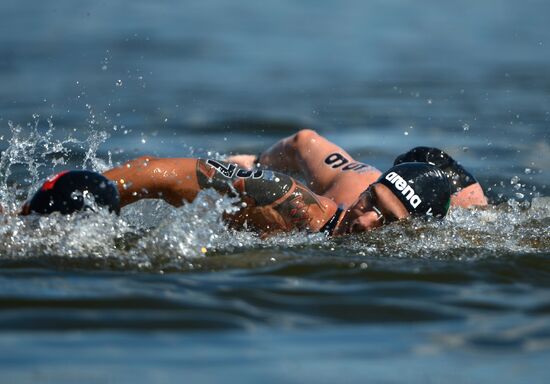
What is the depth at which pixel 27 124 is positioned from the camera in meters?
13.8

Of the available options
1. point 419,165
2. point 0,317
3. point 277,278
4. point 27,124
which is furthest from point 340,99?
point 0,317

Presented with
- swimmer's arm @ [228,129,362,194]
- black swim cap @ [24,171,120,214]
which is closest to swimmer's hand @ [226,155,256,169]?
swimmer's arm @ [228,129,362,194]

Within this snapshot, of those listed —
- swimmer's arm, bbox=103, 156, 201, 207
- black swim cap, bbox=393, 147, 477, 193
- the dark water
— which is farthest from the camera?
black swim cap, bbox=393, 147, 477, 193

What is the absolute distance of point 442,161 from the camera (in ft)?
32.1

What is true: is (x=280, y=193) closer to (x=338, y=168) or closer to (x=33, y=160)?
(x=338, y=168)

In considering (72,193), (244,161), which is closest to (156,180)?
(72,193)

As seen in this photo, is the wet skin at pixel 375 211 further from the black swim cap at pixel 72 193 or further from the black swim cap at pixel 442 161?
the black swim cap at pixel 72 193

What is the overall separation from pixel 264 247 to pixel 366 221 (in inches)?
26.4

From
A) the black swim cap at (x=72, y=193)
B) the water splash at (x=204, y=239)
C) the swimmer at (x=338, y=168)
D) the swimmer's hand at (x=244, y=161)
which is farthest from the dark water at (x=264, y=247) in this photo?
the swimmer's hand at (x=244, y=161)

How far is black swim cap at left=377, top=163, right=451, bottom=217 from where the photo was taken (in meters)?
8.41

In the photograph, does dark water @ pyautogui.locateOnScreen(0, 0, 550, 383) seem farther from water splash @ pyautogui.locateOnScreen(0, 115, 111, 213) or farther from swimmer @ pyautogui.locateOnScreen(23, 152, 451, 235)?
swimmer @ pyautogui.locateOnScreen(23, 152, 451, 235)

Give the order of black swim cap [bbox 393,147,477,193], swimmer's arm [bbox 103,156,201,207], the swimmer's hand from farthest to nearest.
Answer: the swimmer's hand, black swim cap [bbox 393,147,477,193], swimmer's arm [bbox 103,156,201,207]

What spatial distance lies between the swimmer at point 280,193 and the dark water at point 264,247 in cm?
14

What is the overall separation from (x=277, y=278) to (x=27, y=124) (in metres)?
6.76
